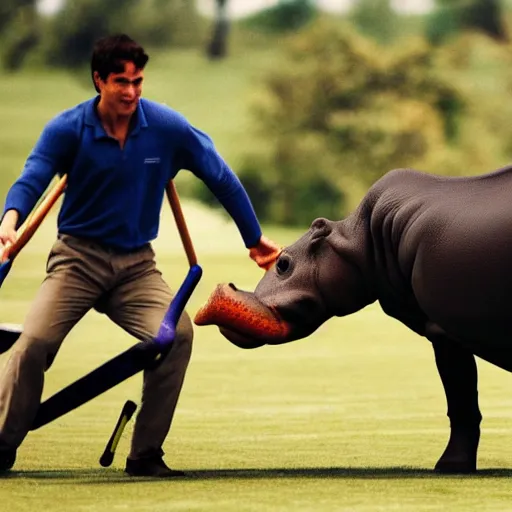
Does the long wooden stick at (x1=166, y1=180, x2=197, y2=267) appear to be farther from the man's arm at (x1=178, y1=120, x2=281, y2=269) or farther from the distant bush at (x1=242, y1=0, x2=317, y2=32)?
the distant bush at (x1=242, y1=0, x2=317, y2=32)

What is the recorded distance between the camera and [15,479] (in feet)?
26.8

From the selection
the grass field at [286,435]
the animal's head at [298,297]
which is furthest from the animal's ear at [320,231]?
the grass field at [286,435]

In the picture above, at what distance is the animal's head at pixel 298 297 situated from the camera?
8711 mm

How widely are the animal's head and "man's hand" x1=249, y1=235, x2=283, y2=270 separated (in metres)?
0.15

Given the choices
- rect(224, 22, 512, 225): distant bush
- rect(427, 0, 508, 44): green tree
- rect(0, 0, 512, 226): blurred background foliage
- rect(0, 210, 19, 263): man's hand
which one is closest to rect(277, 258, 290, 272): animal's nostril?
rect(0, 210, 19, 263): man's hand

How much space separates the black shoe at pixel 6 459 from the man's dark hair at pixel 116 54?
1924 millimetres

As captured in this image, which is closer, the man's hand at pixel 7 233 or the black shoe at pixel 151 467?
the man's hand at pixel 7 233

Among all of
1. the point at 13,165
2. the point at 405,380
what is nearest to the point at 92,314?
the point at 405,380

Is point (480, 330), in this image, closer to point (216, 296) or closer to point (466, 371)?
point (466, 371)

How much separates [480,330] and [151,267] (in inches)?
69.8

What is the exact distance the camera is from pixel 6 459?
8461 millimetres

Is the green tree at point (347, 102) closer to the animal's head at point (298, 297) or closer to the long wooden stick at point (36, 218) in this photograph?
the animal's head at point (298, 297)

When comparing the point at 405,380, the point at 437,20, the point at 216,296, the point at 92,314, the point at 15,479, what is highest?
the point at 216,296

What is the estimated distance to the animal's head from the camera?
871cm
